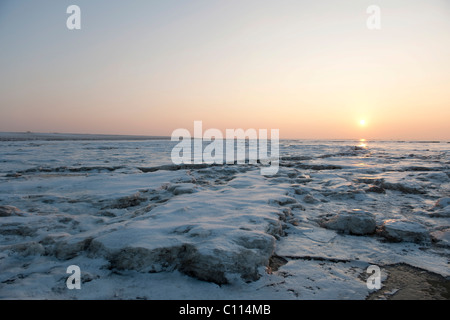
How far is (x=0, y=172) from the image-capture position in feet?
24.9

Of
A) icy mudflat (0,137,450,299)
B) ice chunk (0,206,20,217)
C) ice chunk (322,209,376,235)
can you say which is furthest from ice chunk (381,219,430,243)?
ice chunk (0,206,20,217)

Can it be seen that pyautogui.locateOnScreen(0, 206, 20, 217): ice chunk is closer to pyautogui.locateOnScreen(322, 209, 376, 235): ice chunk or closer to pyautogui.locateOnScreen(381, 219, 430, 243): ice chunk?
pyautogui.locateOnScreen(322, 209, 376, 235): ice chunk

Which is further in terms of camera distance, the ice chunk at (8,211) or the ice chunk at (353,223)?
the ice chunk at (8,211)

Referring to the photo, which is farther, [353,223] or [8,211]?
[8,211]

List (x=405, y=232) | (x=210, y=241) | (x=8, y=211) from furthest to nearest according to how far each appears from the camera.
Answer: (x=8, y=211), (x=405, y=232), (x=210, y=241)

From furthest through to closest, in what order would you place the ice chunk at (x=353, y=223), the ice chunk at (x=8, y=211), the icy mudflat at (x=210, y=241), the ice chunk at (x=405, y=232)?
the ice chunk at (x=8, y=211), the ice chunk at (x=353, y=223), the ice chunk at (x=405, y=232), the icy mudflat at (x=210, y=241)

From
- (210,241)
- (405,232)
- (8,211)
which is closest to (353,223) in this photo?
(405,232)

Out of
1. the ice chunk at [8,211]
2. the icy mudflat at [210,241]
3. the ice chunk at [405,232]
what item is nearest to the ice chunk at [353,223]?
the icy mudflat at [210,241]

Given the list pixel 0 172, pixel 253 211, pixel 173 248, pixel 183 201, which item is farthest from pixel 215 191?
pixel 0 172

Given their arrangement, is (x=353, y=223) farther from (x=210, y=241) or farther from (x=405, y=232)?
(x=210, y=241)

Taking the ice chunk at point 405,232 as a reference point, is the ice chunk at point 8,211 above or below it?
above

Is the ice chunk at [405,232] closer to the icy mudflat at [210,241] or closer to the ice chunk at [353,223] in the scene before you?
the icy mudflat at [210,241]

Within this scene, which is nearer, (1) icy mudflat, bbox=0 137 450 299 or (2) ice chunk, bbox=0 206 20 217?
(1) icy mudflat, bbox=0 137 450 299

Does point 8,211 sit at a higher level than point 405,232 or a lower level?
higher
